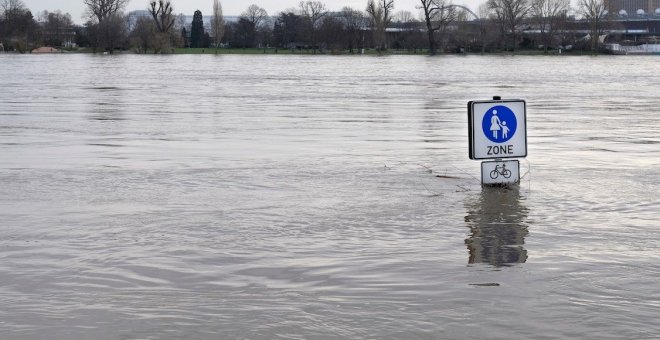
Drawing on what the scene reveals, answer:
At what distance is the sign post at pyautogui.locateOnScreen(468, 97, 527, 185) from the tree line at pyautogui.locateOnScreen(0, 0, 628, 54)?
419 feet

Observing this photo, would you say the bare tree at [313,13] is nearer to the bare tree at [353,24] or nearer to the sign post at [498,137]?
the bare tree at [353,24]

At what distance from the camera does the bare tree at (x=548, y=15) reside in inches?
5904

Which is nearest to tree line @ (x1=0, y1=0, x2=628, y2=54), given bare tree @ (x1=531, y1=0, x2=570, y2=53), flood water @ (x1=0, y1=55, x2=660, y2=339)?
bare tree @ (x1=531, y1=0, x2=570, y2=53)

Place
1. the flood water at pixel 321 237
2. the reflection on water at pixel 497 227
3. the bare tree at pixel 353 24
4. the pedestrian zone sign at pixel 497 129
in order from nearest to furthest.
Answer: the flood water at pixel 321 237, the reflection on water at pixel 497 227, the pedestrian zone sign at pixel 497 129, the bare tree at pixel 353 24

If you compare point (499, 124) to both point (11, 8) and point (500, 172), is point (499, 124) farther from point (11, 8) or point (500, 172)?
point (11, 8)

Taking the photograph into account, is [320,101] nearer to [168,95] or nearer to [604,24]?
[168,95]

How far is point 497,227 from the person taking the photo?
8164 millimetres

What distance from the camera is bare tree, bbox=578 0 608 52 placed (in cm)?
14250

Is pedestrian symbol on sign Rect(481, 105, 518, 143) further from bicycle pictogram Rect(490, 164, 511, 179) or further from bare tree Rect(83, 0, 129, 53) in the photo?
bare tree Rect(83, 0, 129, 53)

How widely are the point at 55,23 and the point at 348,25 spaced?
4664cm

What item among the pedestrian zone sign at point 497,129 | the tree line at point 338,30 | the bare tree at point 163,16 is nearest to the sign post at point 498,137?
the pedestrian zone sign at point 497,129

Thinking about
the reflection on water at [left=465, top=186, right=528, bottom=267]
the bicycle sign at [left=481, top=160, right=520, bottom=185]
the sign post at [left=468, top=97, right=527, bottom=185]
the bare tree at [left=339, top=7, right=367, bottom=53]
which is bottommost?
the reflection on water at [left=465, top=186, right=528, bottom=267]

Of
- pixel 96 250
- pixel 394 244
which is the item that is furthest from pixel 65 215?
pixel 394 244

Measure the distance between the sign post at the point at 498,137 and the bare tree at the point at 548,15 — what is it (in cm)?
13295
